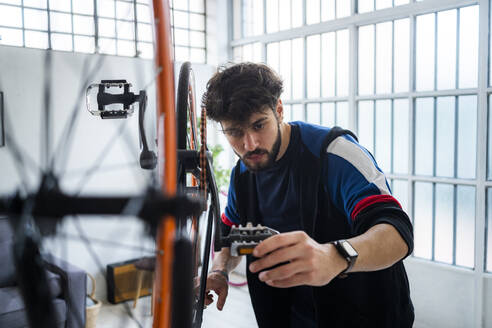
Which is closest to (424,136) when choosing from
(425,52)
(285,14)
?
(425,52)

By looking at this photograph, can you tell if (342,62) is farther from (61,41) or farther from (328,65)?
(61,41)

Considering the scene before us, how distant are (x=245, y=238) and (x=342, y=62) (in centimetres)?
Result: 336

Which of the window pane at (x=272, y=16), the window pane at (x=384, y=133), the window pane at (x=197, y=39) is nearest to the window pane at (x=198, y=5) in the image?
the window pane at (x=197, y=39)

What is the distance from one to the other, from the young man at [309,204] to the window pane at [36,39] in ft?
9.89

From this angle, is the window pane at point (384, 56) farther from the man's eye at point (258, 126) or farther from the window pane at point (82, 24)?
the man's eye at point (258, 126)

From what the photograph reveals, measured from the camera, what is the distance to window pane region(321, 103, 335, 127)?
3953 millimetres

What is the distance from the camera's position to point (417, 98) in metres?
3.32

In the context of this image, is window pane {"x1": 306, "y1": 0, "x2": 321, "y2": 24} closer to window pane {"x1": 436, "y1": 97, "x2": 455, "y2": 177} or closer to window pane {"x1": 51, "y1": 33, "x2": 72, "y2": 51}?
window pane {"x1": 436, "y1": 97, "x2": 455, "y2": 177}

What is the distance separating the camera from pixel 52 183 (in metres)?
0.40

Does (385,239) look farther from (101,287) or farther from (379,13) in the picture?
(101,287)

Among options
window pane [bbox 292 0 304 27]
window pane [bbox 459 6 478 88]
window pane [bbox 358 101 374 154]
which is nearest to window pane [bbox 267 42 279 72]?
window pane [bbox 292 0 304 27]

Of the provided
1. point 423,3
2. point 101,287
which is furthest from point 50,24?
point 423,3

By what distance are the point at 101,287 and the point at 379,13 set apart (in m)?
3.27

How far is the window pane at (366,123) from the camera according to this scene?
3.64m
